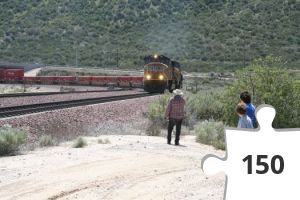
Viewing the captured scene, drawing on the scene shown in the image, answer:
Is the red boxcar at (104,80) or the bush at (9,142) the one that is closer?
the bush at (9,142)

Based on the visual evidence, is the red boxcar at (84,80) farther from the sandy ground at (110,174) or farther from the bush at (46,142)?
the sandy ground at (110,174)

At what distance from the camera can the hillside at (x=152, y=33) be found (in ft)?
298

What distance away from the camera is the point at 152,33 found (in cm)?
9712

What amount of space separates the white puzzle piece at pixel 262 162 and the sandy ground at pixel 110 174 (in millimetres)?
5901

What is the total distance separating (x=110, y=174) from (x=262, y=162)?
8152 mm

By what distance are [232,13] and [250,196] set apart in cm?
9753

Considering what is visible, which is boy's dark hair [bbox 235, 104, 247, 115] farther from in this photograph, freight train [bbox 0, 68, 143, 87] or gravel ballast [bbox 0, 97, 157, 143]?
freight train [bbox 0, 68, 143, 87]

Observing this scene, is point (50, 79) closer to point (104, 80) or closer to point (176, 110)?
point (104, 80)

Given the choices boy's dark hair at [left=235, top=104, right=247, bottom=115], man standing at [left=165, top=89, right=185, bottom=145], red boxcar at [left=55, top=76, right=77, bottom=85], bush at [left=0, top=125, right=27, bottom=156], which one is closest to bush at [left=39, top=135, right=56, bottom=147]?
bush at [left=0, top=125, right=27, bottom=156]

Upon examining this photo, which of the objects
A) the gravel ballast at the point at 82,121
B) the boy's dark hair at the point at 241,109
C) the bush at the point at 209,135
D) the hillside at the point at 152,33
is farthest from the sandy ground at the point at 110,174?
the hillside at the point at 152,33

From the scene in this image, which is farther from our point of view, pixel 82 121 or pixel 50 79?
pixel 50 79

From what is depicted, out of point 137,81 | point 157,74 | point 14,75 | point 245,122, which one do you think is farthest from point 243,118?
point 14,75

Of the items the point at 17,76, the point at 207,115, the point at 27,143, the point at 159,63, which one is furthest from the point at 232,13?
the point at 27,143

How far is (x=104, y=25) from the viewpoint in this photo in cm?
9938
